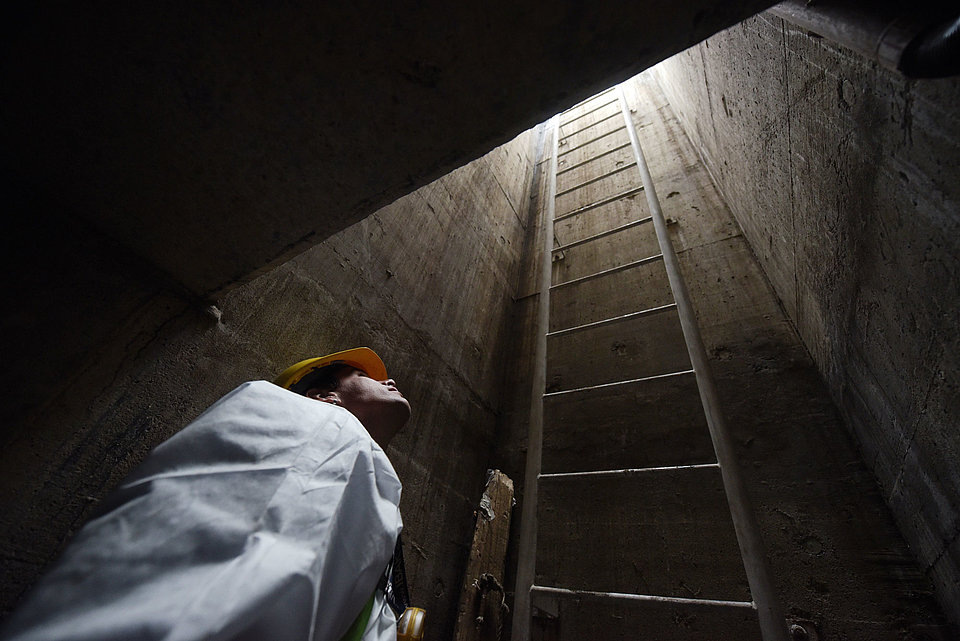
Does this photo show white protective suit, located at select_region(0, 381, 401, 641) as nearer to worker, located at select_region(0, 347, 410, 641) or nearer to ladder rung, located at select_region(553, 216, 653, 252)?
worker, located at select_region(0, 347, 410, 641)

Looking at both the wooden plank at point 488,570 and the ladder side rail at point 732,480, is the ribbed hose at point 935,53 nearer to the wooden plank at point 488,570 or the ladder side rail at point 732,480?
the ladder side rail at point 732,480

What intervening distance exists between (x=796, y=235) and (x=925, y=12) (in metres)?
1.64

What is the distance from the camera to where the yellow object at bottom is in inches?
61.9

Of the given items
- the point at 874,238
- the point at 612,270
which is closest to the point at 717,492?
the point at 874,238

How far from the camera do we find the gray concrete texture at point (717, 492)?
182cm

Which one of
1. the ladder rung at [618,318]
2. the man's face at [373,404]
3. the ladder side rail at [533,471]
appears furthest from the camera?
the ladder rung at [618,318]

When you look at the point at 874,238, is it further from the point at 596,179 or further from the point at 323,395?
the point at 596,179

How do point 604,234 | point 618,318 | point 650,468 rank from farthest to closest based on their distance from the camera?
point 604,234 → point 618,318 → point 650,468

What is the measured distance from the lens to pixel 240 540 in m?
0.80

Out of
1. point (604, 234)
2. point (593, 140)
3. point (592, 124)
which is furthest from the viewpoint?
point (592, 124)

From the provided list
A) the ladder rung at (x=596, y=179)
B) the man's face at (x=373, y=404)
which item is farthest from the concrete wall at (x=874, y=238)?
the ladder rung at (x=596, y=179)

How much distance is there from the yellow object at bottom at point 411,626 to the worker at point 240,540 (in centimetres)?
45

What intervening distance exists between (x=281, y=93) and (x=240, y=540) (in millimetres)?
1026

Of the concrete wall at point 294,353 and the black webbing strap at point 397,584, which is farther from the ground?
the concrete wall at point 294,353
